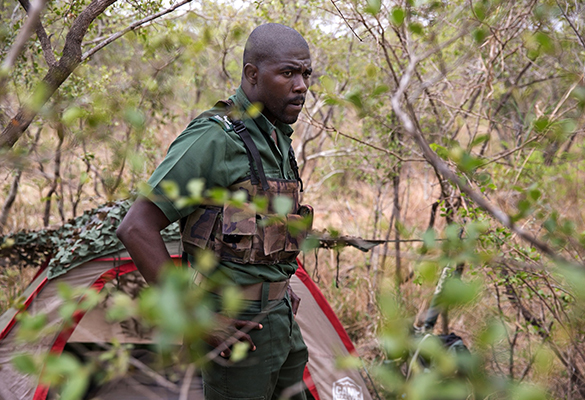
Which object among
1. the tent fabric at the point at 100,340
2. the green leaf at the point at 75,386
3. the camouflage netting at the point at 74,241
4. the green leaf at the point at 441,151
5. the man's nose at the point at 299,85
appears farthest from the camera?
the camouflage netting at the point at 74,241

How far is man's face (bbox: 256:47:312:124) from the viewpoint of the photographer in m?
1.63

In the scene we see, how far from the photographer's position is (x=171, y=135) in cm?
535

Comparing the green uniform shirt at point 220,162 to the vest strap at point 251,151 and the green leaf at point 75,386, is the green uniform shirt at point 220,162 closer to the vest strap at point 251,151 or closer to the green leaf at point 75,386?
the vest strap at point 251,151

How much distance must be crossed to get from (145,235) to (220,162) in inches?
12.3

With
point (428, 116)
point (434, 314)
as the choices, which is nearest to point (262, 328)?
point (434, 314)

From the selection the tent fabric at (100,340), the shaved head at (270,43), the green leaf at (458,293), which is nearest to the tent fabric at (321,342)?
the tent fabric at (100,340)

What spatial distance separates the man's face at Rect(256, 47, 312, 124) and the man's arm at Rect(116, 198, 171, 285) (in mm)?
565

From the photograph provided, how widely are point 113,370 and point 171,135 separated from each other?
4.86 m

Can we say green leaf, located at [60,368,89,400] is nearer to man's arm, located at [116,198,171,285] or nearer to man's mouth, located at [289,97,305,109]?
man's arm, located at [116,198,171,285]

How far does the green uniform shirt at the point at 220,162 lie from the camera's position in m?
1.38

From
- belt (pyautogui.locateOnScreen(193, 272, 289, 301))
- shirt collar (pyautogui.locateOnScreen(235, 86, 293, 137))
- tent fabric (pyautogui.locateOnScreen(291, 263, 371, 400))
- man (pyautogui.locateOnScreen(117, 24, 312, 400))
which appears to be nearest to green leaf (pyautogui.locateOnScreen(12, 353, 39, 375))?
man (pyautogui.locateOnScreen(117, 24, 312, 400))

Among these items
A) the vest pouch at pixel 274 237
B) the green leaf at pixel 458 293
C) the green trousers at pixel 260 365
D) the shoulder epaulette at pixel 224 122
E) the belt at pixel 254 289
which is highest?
the shoulder epaulette at pixel 224 122

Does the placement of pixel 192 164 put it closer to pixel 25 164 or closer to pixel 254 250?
pixel 254 250

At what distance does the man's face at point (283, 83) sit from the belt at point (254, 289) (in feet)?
1.93
